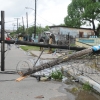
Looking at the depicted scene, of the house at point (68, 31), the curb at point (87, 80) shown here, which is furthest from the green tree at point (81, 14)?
the curb at point (87, 80)

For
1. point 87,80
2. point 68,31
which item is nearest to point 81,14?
point 68,31

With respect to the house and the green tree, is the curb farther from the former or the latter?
the green tree

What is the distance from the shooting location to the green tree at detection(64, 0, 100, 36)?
55.8m

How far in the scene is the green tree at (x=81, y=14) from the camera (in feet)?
183

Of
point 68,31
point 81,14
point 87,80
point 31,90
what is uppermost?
point 81,14

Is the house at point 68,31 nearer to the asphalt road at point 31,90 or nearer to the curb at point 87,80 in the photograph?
the curb at point 87,80

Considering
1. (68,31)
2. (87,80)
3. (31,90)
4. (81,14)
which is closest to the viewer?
(31,90)

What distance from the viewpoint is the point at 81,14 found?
58656mm

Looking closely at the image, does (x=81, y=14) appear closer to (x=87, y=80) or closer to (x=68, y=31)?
(x=68, y=31)

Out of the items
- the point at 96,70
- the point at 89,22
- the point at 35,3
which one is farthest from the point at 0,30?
the point at 89,22

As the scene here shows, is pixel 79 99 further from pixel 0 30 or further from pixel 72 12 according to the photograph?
pixel 72 12

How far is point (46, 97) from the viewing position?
686 centimetres

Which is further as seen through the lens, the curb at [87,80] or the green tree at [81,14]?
the green tree at [81,14]

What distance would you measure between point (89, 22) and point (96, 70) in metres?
52.6
